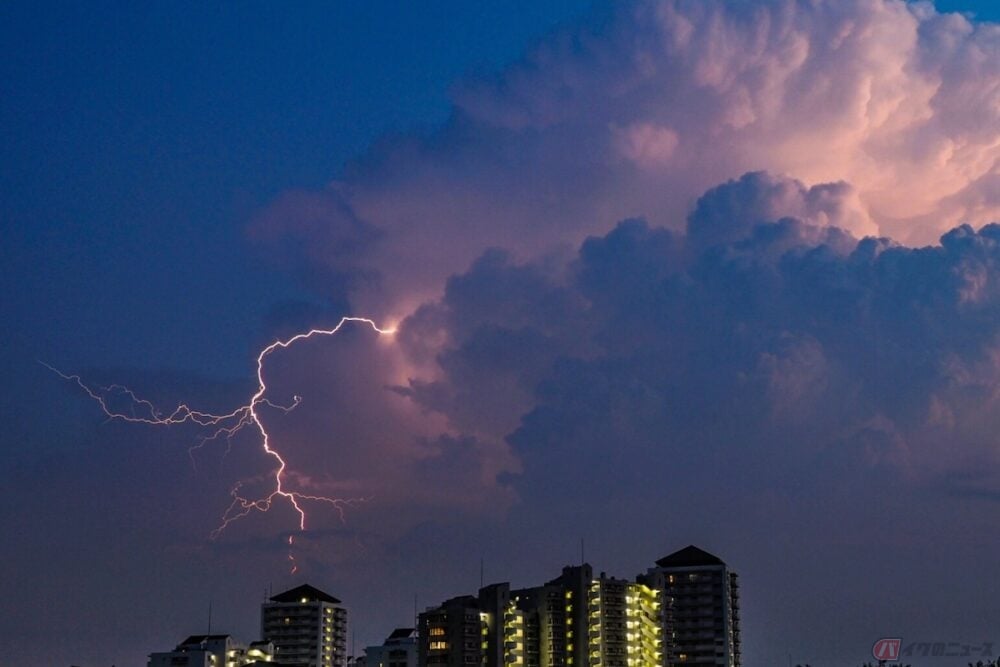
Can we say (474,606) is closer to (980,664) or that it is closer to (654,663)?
(654,663)

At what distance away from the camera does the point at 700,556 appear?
603ft

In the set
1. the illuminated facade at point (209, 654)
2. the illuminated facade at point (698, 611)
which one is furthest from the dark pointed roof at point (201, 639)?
the illuminated facade at point (698, 611)

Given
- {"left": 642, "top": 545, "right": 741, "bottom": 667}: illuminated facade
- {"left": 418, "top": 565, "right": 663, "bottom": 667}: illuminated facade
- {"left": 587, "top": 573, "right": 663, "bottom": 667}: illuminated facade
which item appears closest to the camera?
{"left": 418, "top": 565, "right": 663, "bottom": 667}: illuminated facade

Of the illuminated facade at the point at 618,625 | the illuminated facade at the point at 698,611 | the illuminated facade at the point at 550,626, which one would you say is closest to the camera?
the illuminated facade at the point at 550,626

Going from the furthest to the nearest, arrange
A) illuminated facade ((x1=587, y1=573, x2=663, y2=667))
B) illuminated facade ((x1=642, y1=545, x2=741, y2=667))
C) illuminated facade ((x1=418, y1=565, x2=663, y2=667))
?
illuminated facade ((x1=642, y1=545, x2=741, y2=667)), illuminated facade ((x1=587, y1=573, x2=663, y2=667)), illuminated facade ((x1=418, y1=565, x2=663, y2=667))

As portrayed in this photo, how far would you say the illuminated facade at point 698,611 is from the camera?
179 m

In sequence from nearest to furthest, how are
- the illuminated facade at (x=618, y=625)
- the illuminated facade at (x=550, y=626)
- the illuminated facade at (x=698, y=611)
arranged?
the illuminated facade at (x=550, y=626), the illuminated facade at (x=618, y=625), the illuminated facade at (x=698, y=611)

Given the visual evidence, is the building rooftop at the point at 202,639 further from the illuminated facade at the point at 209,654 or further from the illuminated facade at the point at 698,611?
the illuminated facade at the point at 698,611

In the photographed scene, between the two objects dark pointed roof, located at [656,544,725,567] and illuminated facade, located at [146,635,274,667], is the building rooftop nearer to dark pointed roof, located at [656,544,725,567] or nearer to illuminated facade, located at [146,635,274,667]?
illuminated facade, located at [146,635,274,667]

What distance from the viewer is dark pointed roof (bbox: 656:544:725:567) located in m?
183

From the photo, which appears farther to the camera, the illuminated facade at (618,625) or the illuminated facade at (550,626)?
the illuminated facade at (618,625)

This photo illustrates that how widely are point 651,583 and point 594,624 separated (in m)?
14.5

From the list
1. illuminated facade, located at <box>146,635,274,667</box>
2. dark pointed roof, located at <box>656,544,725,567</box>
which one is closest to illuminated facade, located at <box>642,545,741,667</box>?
dark pointed roof, located at <box>656,544,725,567</box>

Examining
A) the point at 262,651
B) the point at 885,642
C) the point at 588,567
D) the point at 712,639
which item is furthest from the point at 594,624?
the point at 885,642
